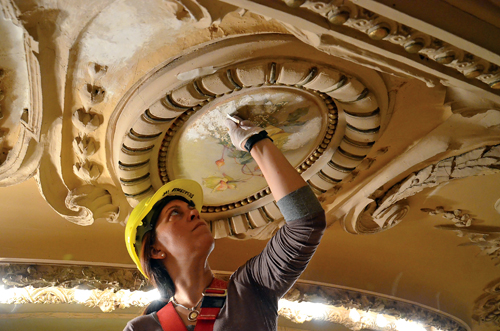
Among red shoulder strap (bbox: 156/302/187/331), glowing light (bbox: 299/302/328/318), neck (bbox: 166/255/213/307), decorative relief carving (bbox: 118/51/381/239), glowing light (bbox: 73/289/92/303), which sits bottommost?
red shoulder strap (bbox: 156/302/187/331)

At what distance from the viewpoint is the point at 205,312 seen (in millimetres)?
1452

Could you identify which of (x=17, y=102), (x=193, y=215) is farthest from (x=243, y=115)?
(x=17, y=102)

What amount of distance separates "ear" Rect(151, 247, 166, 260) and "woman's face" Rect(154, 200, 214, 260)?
0.04 ft

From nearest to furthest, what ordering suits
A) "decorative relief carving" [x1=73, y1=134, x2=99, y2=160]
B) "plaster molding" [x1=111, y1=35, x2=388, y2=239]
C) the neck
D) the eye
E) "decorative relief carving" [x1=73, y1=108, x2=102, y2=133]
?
the neck
the eye
"plaster molding" [x1=111, y1=35, x2=388, y2=239]
"decorative relief carving" [x1=73, y1=108, x2=102, y2=133]
"decorative relief carving" [x1=73, y1=134, x2=99, y2=160]

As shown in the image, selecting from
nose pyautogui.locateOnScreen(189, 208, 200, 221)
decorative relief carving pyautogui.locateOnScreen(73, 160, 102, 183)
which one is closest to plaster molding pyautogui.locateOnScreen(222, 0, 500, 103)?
nose pyautogui.locateOnScreen(189, 208, 200, 221)

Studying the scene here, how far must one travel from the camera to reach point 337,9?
1.45 meters

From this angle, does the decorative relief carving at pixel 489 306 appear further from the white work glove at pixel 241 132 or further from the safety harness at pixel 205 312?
the safety harness at pixel 205 312

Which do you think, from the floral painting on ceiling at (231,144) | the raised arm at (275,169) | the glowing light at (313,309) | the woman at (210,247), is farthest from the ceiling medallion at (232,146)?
the glowing light at (313,309)

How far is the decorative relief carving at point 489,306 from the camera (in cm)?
393

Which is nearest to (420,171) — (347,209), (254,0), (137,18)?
(347,209)

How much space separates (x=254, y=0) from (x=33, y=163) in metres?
1.59

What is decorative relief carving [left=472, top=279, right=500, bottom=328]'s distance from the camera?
12.9 ft

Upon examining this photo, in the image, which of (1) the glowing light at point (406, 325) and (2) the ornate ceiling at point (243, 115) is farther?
(1) the glowing light at point (406, 325)

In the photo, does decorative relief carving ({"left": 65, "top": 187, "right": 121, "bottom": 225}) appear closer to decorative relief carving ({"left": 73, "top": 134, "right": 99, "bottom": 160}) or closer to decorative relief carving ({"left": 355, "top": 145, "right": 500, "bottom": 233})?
decorative relief carving ({"left": 73, "top": 134, "right": 99, "bottom": 160})
